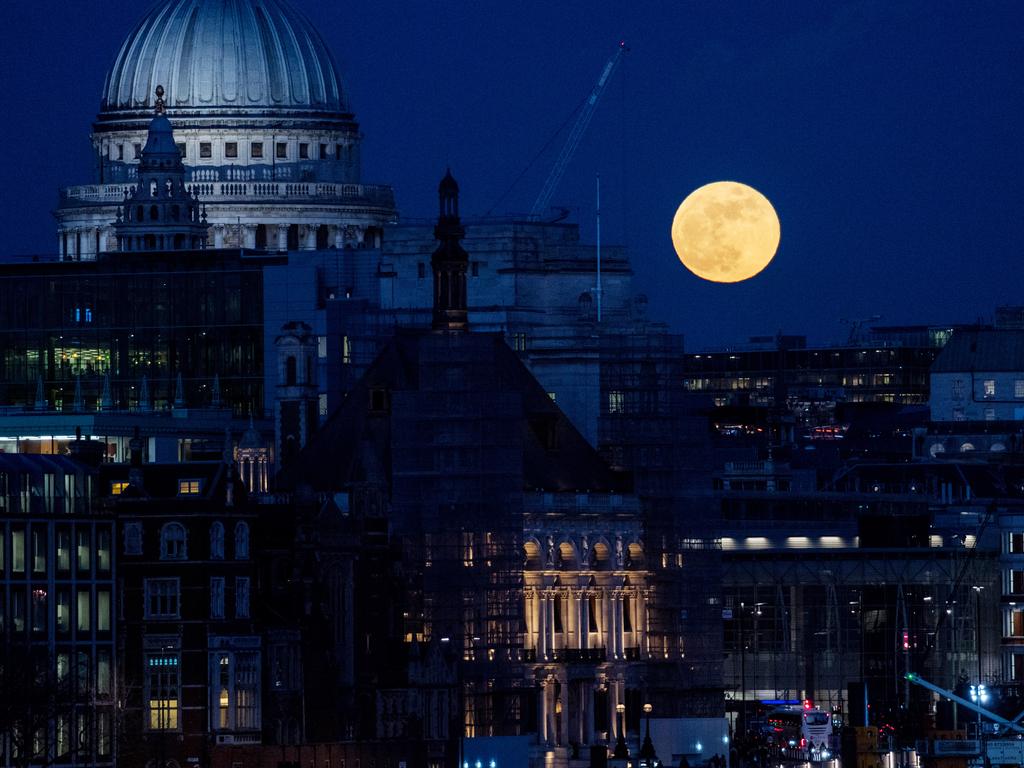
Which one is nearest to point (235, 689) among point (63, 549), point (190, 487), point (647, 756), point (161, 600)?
point (161, 600)

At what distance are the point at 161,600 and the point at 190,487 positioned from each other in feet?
18.5

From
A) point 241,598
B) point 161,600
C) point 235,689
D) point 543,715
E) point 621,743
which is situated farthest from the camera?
point 543,715

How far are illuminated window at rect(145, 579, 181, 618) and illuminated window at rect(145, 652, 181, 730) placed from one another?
1.65 m

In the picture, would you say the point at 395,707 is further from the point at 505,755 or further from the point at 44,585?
the point at 44,585

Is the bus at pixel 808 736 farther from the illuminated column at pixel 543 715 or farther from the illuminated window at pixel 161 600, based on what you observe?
the illuminated window at pixel 161 600

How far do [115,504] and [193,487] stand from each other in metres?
3.91

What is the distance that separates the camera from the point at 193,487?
174250mm

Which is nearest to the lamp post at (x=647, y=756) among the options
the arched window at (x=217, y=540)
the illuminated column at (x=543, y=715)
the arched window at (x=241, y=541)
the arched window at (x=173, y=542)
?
the illuminated column at (x=543, y=715)

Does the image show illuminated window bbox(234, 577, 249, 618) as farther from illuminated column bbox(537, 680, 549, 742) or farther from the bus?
the bus

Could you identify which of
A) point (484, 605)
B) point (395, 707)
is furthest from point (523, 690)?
point (395, 707)

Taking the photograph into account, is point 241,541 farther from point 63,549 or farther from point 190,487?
point 63,549

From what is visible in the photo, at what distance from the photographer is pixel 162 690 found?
16738 centimetres

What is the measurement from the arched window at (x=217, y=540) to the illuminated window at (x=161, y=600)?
232 cm

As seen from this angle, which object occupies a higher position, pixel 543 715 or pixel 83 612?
pixel 83 612
